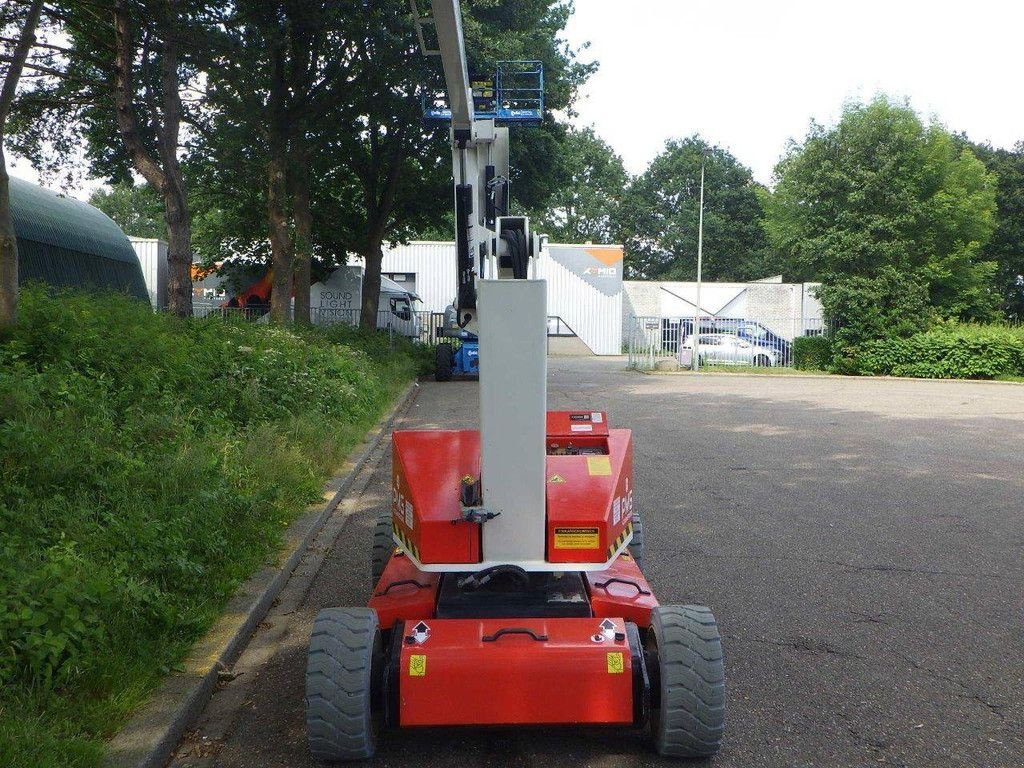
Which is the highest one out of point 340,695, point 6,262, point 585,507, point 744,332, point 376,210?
point 376,210

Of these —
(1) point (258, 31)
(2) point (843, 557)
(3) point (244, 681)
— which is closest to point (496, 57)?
(1) point (258, 31)

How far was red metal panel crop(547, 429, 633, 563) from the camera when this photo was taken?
429cm

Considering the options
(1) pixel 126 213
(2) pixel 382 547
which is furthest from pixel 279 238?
(1) pixel 126 213

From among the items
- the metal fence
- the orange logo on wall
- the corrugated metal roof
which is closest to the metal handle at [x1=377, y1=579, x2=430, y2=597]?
the corrugated metal roof

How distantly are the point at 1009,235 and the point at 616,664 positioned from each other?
5659 centimetres

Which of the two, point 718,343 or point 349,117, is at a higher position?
point 349,117

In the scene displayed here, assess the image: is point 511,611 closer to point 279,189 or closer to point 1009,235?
point 279,189

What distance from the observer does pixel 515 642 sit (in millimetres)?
3992

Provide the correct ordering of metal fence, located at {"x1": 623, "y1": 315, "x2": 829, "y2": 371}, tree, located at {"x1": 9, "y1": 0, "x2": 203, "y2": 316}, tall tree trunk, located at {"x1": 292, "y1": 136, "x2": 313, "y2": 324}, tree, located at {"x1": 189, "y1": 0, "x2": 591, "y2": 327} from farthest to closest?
metal fence, located at {"x1": 623, "y1": 315, "x2": 829, "y2": 371} → tall tree trunk, located at {"x1": 292, "y1": 136, "x2": 313, "y2": 324} → tree, located at {"x1": 189, "y1": 0, "x2": 591, "y2": 327} → tree, located at {"x1": 9, "y1": 0, "x2": 203, "y2": 316}

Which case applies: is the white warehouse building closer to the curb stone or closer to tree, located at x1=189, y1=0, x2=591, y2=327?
tree, located at x1=189, y1=0, x2=591, y2=327

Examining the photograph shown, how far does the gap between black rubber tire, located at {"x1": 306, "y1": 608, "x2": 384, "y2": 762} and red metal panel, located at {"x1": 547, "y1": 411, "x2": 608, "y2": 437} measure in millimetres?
1748

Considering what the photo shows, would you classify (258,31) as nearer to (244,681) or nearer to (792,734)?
(244,681)

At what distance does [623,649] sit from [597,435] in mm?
1523

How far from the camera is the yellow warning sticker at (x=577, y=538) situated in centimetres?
428
